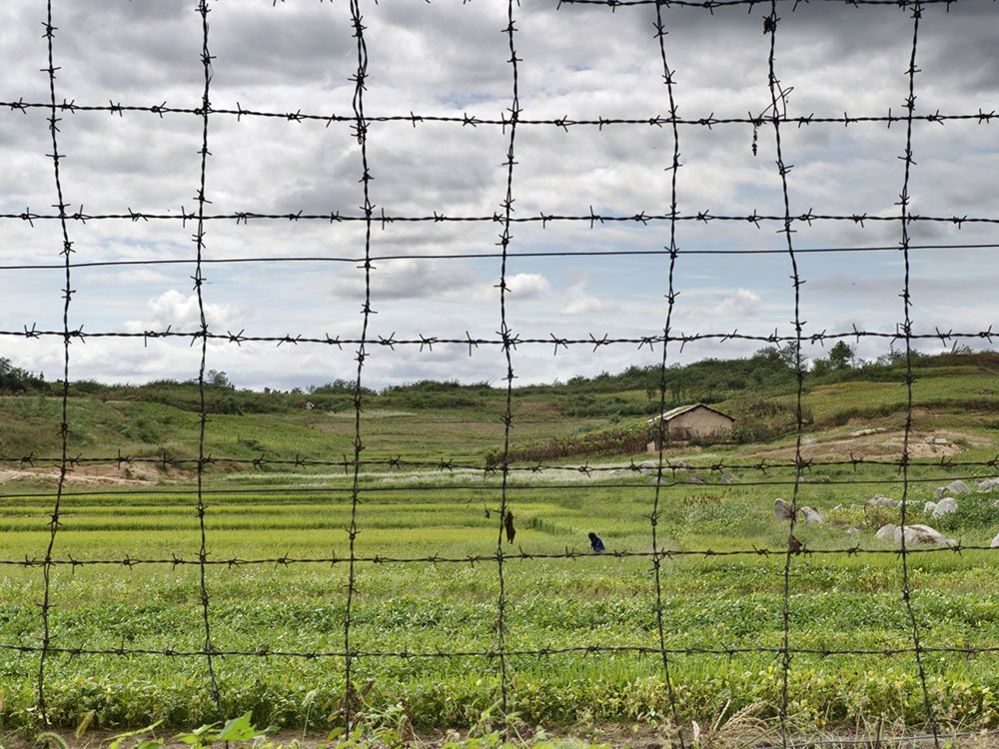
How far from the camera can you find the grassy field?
6.26m

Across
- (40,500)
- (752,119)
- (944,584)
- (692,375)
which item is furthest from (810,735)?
(40,500)

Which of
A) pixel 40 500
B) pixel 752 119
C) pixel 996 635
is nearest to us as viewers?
pixel 752 119

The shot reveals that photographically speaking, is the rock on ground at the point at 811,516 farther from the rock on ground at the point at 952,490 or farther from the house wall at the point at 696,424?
the house wall at the point at 696,424

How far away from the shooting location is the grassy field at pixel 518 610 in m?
→ 6.26

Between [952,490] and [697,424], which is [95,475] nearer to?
[697,424]

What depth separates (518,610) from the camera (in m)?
10.2

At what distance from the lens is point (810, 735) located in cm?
579

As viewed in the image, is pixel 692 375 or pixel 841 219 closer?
pixel 841 219

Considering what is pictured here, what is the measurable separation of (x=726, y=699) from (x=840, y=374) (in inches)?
1195

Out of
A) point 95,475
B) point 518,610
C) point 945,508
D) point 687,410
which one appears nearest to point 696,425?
point 687,410

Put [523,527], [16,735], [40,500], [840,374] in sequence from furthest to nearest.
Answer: [840,374] → [40,500] → [523,527] → [16,735]

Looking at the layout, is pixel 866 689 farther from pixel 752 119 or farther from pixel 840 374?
pixel 840 374

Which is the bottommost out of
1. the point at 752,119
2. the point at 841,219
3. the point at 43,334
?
the point at 43,334

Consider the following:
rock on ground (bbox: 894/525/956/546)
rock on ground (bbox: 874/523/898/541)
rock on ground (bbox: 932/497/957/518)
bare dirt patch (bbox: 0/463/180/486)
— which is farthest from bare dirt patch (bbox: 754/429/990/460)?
bare dirt patch (bbox: 0/463/180/486)
